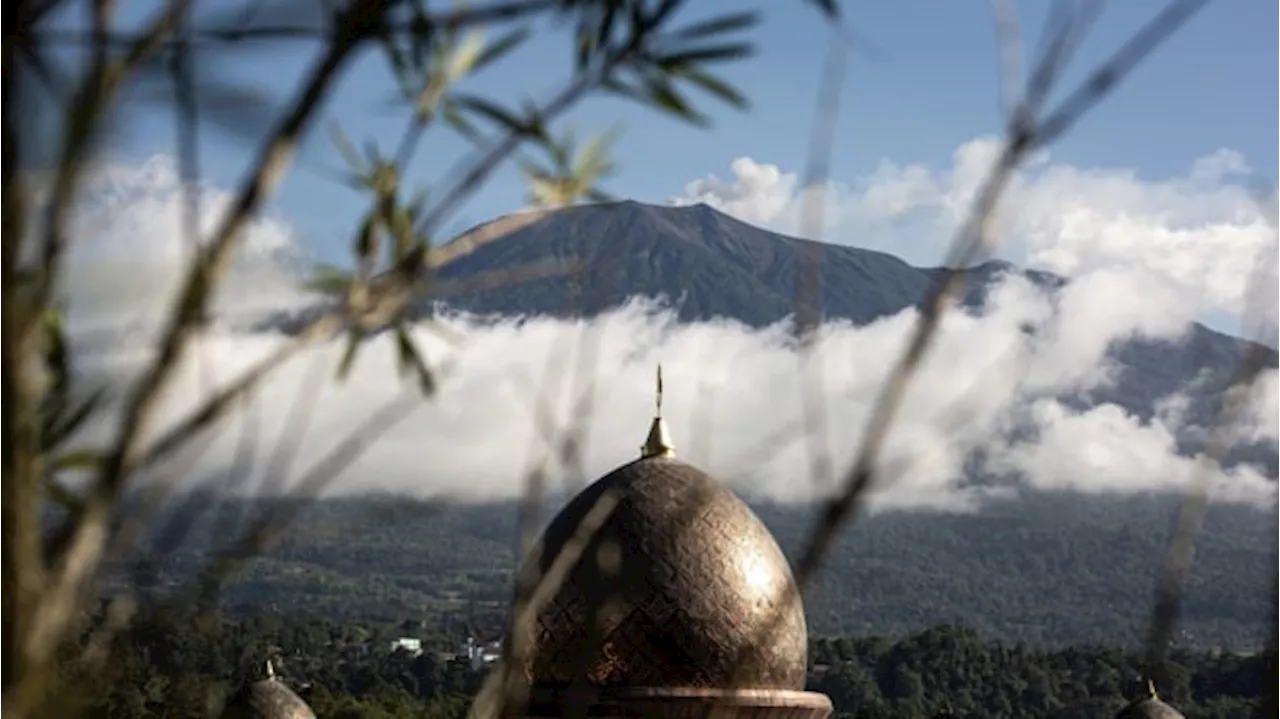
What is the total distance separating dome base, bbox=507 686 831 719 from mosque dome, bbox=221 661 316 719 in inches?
405

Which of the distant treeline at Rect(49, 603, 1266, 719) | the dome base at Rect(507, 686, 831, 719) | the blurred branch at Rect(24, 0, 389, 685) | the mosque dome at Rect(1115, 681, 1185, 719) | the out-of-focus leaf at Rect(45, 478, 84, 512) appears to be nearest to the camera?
the blurred branch at Rect(24, 0, 389, 685)

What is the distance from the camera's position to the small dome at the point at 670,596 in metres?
14.5

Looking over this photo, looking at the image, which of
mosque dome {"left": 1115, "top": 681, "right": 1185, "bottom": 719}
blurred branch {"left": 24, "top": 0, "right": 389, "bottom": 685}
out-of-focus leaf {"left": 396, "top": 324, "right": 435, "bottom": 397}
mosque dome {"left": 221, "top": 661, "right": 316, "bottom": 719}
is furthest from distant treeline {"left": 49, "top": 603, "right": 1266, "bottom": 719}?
blurred branch {"left": 24, "top": 0, "right": 389, "bottom": 685}

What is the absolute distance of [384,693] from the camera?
117ft

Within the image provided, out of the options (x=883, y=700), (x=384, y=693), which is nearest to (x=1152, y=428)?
(x=883, y=700)

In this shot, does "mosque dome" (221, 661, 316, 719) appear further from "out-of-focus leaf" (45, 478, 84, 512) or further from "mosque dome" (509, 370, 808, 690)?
"out-of-focus leaf" (45, 478, 84, 512)

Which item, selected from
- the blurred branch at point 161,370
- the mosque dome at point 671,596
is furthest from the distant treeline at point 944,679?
the blurred branch at point 161,370

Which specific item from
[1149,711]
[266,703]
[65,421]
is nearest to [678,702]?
[266,703]

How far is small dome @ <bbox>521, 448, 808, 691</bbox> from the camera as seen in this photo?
571 inches

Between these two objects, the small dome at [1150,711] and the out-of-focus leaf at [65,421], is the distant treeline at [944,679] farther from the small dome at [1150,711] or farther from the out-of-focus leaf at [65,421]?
the out-of-focus leaf at [65,421]

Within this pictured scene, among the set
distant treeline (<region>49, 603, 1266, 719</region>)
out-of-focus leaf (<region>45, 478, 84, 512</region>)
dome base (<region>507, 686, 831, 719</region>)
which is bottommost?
distant treeline (<region>49, 603, 1266, 719</region>)

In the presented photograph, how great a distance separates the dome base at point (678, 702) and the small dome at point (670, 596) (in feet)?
0.36

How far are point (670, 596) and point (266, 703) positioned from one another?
1102 centimetres

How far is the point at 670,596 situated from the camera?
49.1 feet
